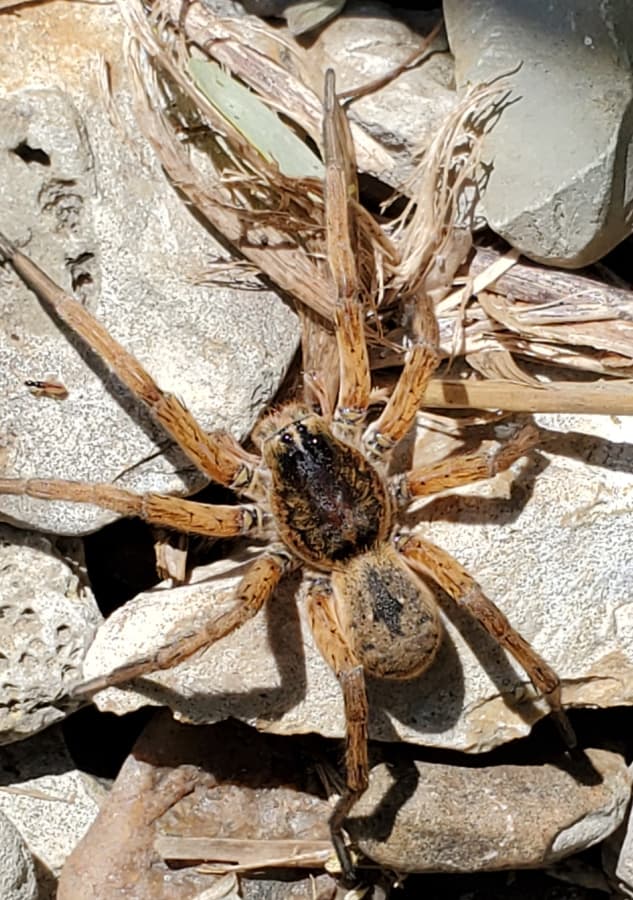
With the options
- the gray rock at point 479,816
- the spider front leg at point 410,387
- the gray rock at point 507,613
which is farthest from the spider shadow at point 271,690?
the spider front leg at point 410,387

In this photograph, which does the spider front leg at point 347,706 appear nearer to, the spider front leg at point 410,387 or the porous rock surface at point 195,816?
the porous rock surface at point 195,816

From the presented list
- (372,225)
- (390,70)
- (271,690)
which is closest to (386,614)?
(271,690)

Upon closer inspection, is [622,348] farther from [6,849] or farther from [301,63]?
[6,849]

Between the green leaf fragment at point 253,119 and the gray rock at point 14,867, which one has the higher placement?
the green leaf fragment at point 253,119

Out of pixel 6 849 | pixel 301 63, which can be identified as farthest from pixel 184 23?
pixel 6 849

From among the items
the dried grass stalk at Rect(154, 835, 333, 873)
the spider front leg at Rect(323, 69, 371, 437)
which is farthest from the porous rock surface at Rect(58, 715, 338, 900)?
the spider front leg at Rect(323, 69, 371, 437)

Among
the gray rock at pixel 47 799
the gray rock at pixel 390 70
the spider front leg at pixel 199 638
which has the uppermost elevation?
the gray rock at pixel 390 70

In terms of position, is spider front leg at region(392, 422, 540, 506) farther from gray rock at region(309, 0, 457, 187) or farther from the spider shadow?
gray rock at region(309, 0, 457, 187)
